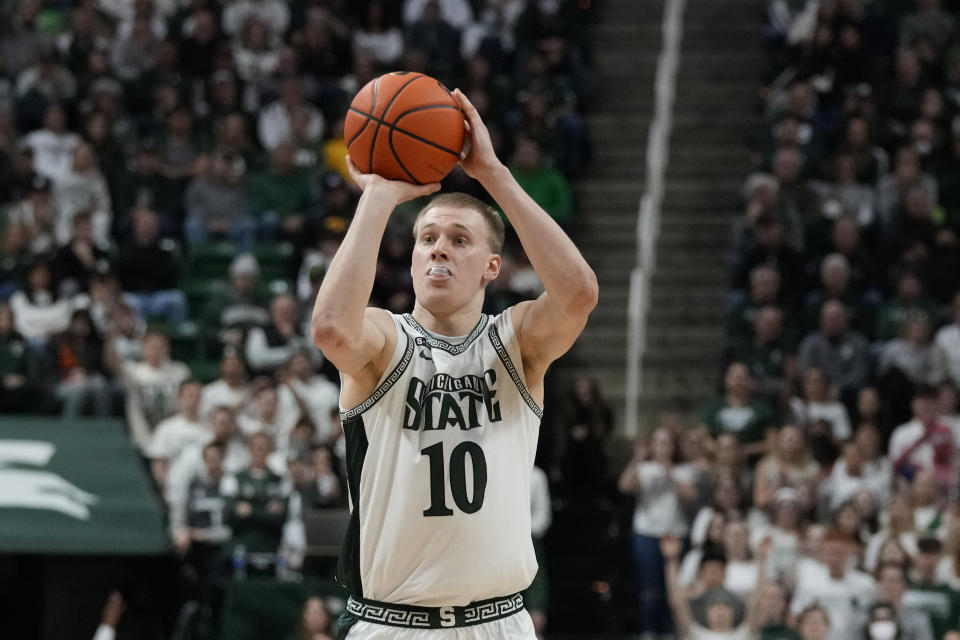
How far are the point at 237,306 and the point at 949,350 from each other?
21.1 feet

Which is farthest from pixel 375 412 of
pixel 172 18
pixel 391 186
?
pixel 172 18

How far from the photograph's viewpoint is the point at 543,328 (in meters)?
4.76

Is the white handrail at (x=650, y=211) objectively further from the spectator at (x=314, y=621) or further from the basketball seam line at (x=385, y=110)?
the basketball seam line at (x=385, y=110)

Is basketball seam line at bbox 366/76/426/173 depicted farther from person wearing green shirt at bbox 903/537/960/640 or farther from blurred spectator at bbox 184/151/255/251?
blurred spectator at bbox 184/151/255/251

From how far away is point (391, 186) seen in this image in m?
4.59

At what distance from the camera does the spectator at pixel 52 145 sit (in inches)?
612

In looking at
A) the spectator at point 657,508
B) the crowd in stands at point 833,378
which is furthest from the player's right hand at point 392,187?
the spectator at point 657,508

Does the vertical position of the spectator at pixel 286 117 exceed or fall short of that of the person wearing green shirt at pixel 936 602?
it exceeds it

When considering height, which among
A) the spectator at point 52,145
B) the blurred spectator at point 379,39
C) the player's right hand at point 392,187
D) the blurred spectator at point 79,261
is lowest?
the blurred spectator at point 79,261

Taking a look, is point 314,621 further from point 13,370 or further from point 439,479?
point 439,479

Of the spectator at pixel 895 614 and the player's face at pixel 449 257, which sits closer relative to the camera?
the player's face at pixel 449 257

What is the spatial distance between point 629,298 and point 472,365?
11030 mm

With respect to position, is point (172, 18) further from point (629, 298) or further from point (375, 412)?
point (375, 412)

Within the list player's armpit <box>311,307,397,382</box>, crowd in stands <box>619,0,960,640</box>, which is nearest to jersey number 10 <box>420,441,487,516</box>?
player's armpit <box>311,307,397,382</box>
